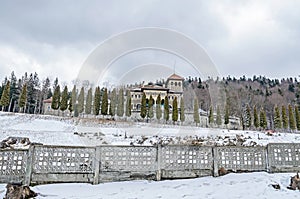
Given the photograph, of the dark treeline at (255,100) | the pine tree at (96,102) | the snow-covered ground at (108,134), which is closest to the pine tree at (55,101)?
the pine tree at (96,102)

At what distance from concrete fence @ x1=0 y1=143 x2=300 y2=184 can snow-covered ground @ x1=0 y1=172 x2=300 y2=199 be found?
0.20m

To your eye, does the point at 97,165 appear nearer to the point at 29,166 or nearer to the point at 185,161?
the point at 29,166

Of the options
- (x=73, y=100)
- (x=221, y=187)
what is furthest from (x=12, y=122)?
(x=221, y=187)

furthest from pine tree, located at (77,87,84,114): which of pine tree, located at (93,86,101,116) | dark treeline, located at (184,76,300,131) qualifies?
dark treeline, located at (184,76,300,131)

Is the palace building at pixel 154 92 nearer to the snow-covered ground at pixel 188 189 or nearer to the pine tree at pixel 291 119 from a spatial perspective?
the pine tree at pixel 291 119

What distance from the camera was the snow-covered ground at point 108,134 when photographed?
1240cm

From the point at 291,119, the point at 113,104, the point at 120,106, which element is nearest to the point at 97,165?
the point at 120,106

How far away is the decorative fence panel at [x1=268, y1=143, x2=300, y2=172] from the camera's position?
4.80 meters

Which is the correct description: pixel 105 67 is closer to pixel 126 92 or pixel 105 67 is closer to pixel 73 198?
pixel 73 198

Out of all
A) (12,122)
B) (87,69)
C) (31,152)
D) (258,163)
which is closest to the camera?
(31,152)

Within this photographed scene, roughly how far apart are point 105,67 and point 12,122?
13.3 m

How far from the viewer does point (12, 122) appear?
1716 centimetres

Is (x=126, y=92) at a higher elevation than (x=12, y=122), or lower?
higher

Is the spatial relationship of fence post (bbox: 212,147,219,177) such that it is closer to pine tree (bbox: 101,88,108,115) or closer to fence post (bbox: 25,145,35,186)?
fence post (bbox: 25,145,35,186)
